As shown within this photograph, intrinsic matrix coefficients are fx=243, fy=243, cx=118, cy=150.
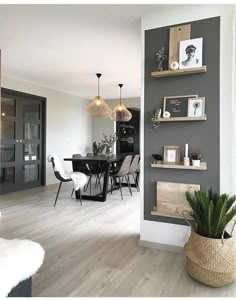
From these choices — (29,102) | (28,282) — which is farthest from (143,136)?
(29,102)

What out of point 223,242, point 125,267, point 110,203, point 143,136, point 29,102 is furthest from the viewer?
point 29,102

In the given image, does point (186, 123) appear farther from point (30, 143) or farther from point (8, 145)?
point (30, 143)

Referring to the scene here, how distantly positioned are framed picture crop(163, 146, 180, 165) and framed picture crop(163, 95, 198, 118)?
331 mm

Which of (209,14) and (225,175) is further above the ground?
(209,14)

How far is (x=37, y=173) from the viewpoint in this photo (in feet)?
19.5

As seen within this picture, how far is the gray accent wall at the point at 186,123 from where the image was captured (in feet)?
7.58

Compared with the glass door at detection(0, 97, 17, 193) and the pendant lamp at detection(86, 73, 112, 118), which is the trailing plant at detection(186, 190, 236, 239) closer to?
the pendant lamp at detection(86, 73, 112, 118)

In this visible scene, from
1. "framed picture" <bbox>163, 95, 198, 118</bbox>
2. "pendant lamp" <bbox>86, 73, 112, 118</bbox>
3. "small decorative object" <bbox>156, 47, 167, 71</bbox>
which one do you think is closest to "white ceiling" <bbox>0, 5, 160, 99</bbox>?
"small decorative object" <bbox>156, 47, 167, 71</bbox>

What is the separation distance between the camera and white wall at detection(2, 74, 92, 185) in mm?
5717

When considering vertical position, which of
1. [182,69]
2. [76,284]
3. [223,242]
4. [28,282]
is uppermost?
[182,69]

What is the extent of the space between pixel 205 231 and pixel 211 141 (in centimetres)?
85

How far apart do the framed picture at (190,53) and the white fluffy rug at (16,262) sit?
2.06 meters

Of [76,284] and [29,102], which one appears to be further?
[29,102]

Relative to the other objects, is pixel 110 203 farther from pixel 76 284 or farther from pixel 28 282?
pixel 28 282
